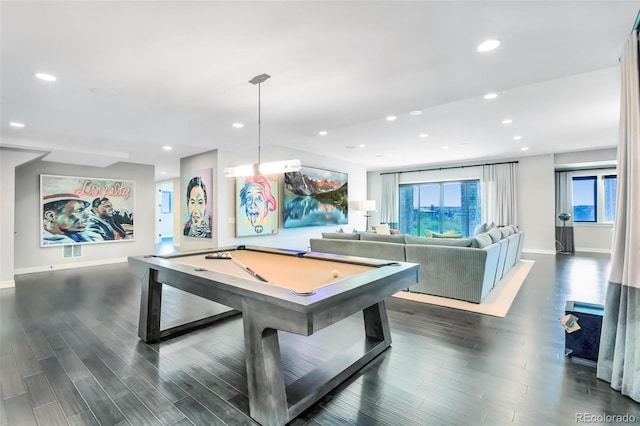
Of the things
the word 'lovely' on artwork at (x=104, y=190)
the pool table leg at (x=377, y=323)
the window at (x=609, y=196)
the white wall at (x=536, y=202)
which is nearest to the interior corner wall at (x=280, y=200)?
the word 'lovely' on artwork at (x=104, y=190)

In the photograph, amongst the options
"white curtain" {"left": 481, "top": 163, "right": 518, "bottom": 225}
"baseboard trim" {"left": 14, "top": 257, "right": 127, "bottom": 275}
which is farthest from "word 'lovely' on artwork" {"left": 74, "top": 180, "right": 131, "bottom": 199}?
"white curtain" {"left": 481, "top": 163, "right": 518, "bottom": 225}

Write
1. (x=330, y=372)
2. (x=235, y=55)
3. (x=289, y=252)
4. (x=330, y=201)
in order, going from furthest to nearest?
(x=330, y=201) < (x=289, y=252) < (x=235, y=55) < (x=330, y=372)

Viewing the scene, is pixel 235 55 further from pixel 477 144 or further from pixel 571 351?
pixel 477 144

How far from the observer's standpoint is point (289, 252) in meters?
3.47

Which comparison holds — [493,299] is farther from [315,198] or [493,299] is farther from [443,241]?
[315,198]

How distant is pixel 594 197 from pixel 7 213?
547 inches

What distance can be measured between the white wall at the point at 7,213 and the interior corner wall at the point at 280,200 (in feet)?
11.3

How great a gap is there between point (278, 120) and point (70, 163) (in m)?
5.74

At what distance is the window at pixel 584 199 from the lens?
29.0ft

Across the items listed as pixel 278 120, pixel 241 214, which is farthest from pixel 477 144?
pixel 241 214

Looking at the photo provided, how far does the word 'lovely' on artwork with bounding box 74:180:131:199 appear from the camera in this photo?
23.1 ft

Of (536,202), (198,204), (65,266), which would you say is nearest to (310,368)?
(198,204)

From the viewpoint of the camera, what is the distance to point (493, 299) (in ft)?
13.7

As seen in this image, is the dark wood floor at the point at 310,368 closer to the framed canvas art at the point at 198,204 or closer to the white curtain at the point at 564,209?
the framed canvas art at the point at 198,204
